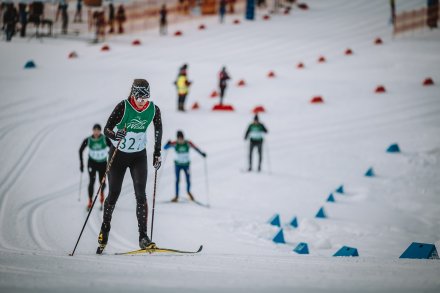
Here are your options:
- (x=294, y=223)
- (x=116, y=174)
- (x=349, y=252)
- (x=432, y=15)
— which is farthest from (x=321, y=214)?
(x=432, y=15)

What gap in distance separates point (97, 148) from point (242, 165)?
5.53 m

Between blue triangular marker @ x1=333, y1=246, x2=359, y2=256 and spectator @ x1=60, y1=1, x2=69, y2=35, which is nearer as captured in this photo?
blue triangular marker @ x1=333, y1=246, x2=359, y2=256

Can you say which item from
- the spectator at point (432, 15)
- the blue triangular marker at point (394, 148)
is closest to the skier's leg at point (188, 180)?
the blue triangular marker at point (394, 148)

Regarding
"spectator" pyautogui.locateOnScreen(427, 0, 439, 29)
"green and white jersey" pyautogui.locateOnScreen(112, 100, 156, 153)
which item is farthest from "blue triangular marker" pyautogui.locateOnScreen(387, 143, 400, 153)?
"spectator" pyautogui.locateOnScreen(427, 0, 439, 29)

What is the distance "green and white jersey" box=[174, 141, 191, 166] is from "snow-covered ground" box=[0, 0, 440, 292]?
100 centimetres

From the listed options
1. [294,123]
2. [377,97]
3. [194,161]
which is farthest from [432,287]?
[377,97]

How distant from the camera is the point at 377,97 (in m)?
21.6

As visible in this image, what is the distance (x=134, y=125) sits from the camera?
20.0ft

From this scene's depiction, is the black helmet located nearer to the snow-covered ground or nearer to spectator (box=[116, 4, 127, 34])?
the snow-covered ground

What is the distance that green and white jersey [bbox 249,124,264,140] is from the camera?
569 inches

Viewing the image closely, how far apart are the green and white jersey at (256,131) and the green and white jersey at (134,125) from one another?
27.6 ft

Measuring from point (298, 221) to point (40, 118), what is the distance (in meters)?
10.5

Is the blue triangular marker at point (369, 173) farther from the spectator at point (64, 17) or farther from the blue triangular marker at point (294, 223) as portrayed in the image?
the spectator at point (64, 17)

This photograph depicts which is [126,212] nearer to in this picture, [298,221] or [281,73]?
[298,221]
